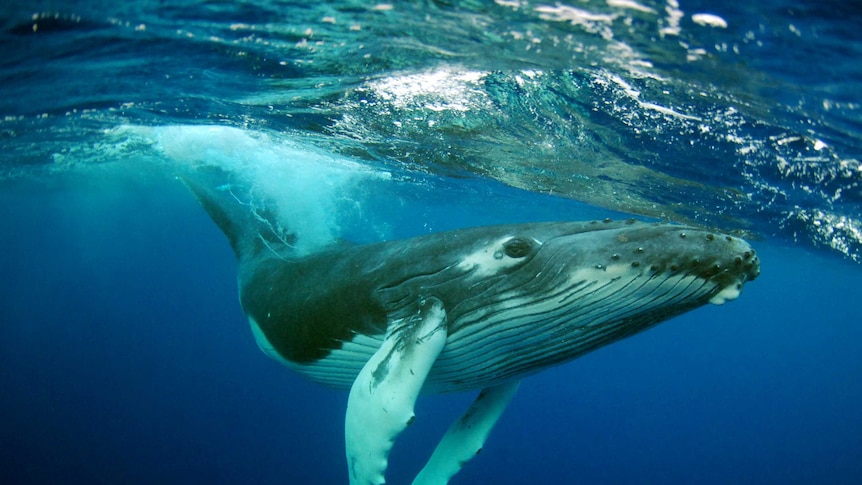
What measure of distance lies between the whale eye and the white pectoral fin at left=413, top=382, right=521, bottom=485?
1.80 m

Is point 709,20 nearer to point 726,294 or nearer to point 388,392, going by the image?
point 726,294

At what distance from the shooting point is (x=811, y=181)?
12016mm

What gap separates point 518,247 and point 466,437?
2.26m

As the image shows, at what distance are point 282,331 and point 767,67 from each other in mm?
7086

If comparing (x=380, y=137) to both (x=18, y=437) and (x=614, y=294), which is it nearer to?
(x=614, y=294)

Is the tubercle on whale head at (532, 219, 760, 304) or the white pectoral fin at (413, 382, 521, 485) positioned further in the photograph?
the white pectoral fin at (413, 382, 521, 485)

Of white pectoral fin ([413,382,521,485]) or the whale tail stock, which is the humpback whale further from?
the whale tail stock

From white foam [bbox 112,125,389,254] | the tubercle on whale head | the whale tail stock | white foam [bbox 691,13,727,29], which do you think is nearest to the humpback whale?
the tubercle on whale head

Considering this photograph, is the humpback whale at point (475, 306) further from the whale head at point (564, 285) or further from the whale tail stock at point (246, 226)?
the whale tail stock at point (246, 226)

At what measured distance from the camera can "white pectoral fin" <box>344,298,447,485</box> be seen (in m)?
3.58

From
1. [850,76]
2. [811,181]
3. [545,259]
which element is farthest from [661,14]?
[811,181]

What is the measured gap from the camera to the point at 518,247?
12.9 feet

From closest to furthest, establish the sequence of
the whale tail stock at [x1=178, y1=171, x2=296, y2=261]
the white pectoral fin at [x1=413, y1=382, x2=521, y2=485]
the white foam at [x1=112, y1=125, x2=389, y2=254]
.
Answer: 1. the white pectoral fin at [x1=413, y1=382, x2=521, y2=485]
2. the whale tail stock at [x1=178, y1=171, x2=296, y2=261]
3. the white foam at [x1=112, y1=125, x2=389, y2=254]

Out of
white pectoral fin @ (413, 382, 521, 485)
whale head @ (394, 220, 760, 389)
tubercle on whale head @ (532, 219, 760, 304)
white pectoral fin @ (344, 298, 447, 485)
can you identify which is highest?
tubercle on whale head @ (532, 219, 760, 304)
